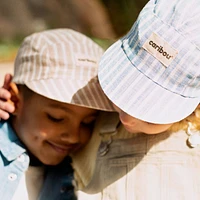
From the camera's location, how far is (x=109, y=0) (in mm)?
3066

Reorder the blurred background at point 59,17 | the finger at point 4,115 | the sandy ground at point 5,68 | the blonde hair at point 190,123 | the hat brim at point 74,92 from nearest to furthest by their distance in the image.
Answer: the blonde hair at point 190,123 → the hat brim at point 74,92 → the finger at point 4,115 → the sandy ground at point 5,68 → the blurred background at point 59,17

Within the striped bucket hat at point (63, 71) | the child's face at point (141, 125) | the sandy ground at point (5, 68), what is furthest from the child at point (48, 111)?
the sandy ground at point (5, 68)

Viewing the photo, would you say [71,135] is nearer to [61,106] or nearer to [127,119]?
[61,106]

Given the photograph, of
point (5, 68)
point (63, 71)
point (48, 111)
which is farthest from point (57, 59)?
point (5, 68)

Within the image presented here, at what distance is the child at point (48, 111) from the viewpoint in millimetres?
1348

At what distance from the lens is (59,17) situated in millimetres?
3049

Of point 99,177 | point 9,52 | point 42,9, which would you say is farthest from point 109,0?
point 99,177

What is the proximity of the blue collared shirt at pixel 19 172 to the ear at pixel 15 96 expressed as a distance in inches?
2.1

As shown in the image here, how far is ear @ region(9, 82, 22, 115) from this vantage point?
146 centimetres

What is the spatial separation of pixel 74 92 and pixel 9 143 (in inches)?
9.2

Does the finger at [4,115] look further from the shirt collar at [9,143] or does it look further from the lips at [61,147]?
the lips at [61,147]

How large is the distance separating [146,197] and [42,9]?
208cm

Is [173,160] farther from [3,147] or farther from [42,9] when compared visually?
[42,9]

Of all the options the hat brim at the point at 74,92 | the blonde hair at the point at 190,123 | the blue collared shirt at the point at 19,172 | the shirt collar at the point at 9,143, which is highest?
the blonde hair at the point at 190,123
